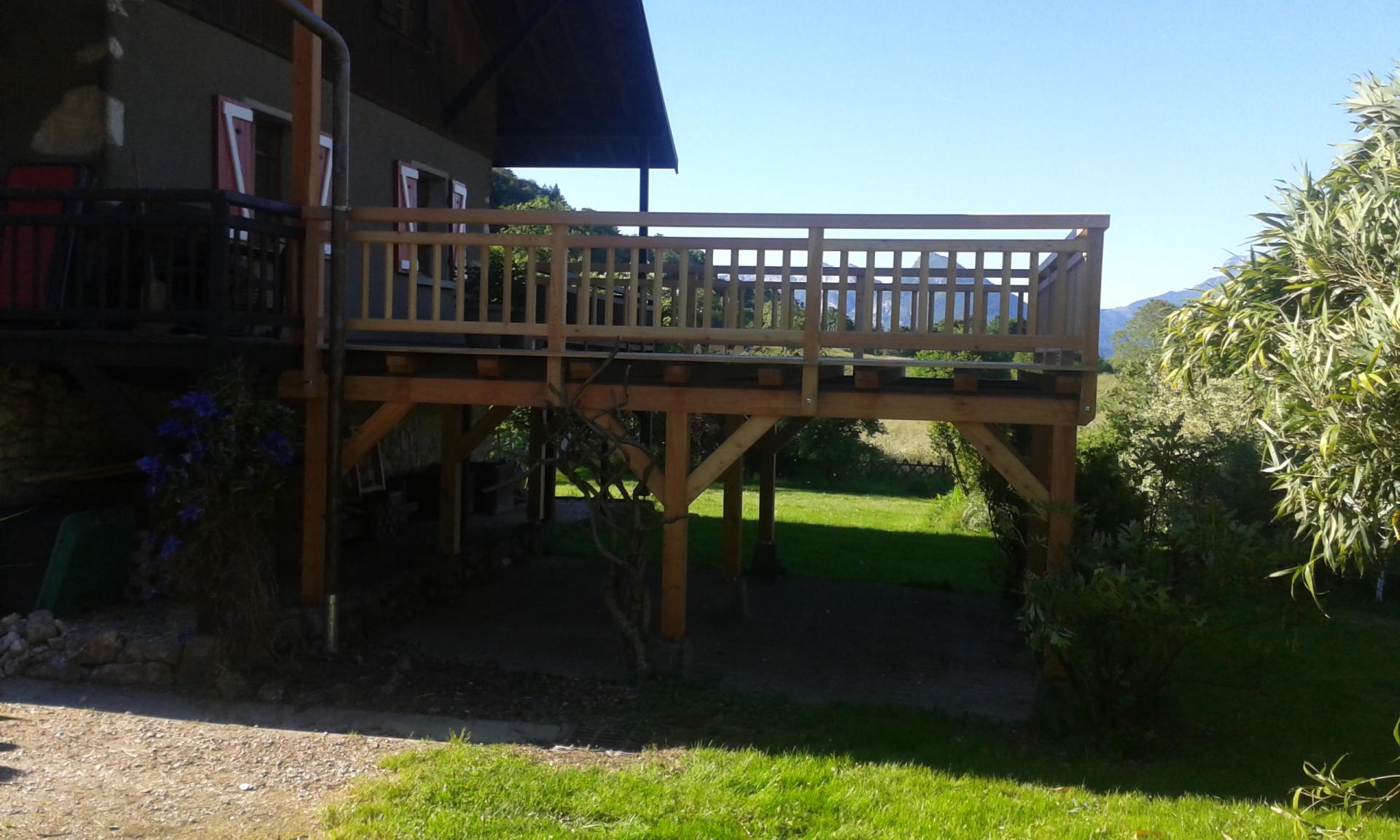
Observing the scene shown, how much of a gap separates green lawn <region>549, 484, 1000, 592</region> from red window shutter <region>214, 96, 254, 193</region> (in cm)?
451

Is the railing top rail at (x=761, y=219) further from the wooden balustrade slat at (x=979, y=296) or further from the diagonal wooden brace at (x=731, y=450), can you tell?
Result: the diagonal wooden brace at (x=731, y=450)

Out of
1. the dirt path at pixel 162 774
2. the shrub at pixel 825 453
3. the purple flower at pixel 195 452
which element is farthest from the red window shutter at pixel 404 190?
the shrub at pixel 825 453

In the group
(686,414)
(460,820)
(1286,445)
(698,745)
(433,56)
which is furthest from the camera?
(433,56)

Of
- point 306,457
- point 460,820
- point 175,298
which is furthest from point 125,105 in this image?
point 460,820

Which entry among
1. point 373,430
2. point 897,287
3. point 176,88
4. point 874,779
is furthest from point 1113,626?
point 176,88

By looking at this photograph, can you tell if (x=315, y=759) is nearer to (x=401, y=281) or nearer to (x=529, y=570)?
(x=529, y=570)

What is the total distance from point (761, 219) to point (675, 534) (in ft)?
6.54

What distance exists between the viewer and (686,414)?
23.5 ft

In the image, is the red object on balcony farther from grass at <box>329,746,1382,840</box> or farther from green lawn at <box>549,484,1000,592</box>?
green lawn at <box>549,484,1000,592</box>

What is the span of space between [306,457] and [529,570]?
3968mm

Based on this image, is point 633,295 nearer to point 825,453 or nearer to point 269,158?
point 269,158

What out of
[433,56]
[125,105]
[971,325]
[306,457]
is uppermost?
Answer: [433,56]

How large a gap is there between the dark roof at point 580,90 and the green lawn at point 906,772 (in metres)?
8.57

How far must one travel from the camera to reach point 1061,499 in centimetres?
670
